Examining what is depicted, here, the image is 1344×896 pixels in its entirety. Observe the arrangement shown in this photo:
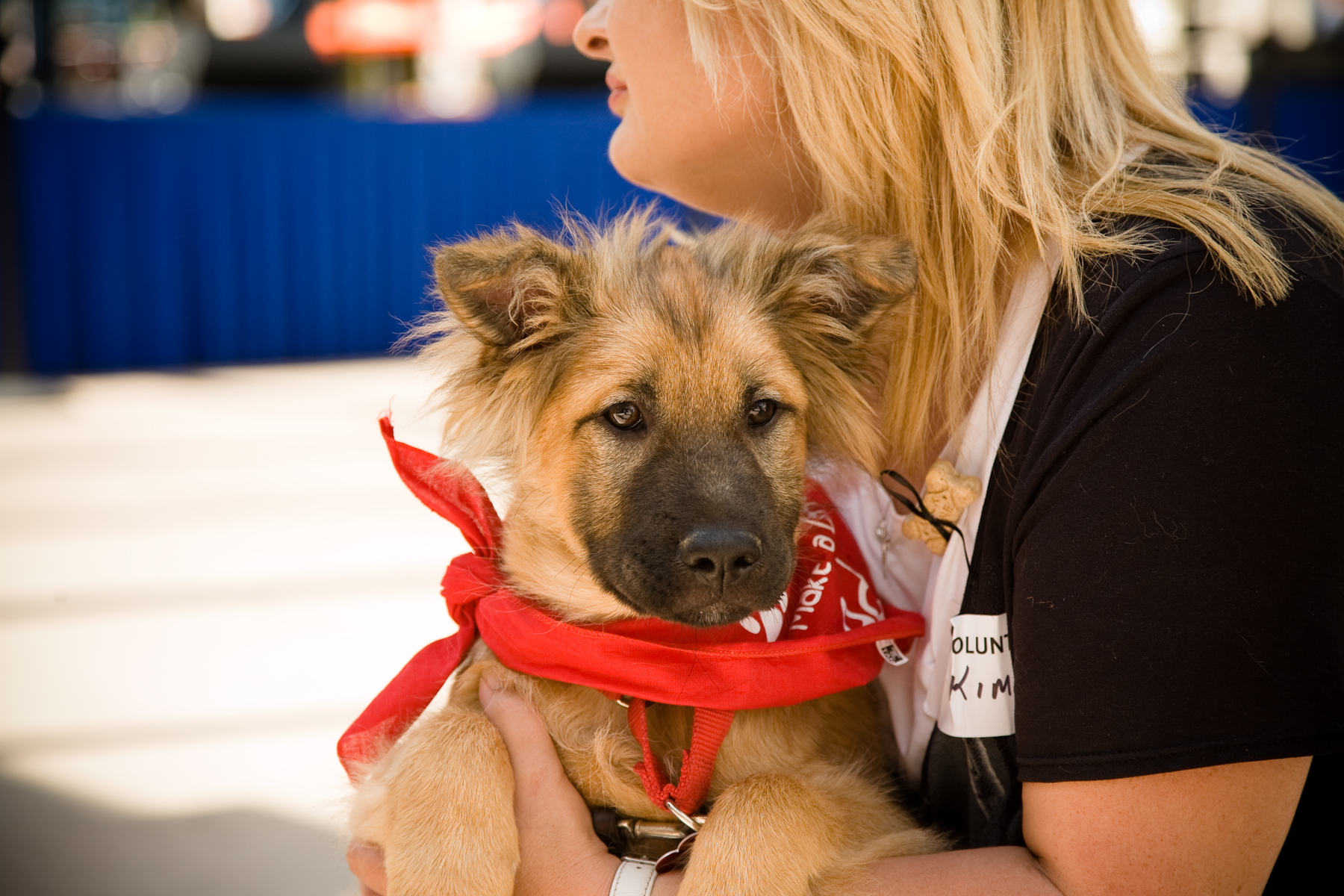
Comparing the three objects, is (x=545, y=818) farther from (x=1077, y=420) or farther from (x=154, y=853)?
(x=154, y=853)

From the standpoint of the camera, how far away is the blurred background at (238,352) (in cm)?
379

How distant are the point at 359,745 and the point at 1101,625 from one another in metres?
1.54

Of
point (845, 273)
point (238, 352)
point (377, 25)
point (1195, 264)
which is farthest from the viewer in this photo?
point (377, 25)

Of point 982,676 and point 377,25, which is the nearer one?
point 982,676

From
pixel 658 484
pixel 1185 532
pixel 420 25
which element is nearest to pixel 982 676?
pixel 1185 532

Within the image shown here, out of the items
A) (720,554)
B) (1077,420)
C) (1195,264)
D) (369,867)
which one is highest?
(1195,264)

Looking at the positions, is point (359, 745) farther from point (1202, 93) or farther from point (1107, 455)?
point (1202, 93)

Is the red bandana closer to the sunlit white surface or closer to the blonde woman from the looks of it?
the blonde woman

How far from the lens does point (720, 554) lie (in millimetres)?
1833

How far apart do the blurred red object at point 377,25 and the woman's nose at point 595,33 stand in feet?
51.4

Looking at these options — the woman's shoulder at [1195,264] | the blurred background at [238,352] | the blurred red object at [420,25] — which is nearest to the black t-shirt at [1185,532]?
the woman's shoulder at [1195,264]

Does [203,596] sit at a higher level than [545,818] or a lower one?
lower

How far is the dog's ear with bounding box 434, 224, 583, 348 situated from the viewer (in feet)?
6.15

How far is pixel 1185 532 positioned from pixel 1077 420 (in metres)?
0.21
